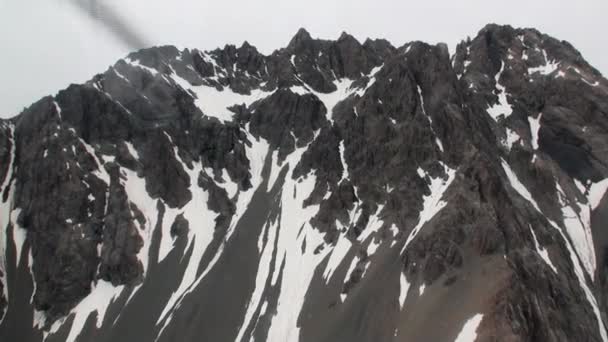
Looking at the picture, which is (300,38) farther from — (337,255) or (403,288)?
(403,288)

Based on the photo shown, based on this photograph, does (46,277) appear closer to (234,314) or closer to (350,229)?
(234,314)

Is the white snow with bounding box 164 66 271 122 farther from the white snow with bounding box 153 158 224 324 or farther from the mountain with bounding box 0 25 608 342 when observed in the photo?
the white snow with bounding box 153 158 224 324

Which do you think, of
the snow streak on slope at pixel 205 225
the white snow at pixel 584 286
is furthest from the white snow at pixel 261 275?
the white snow at pixel 584 286

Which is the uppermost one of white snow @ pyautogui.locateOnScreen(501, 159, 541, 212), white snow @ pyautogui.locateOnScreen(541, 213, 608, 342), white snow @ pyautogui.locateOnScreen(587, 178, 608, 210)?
white snow @ pyautogui.locateOnScreen(501, 159, 541, 212)

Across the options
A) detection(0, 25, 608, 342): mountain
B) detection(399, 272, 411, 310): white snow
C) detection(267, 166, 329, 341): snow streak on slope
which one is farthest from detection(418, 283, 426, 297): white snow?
detection(267, 166, 329, 341): snow streak on slope

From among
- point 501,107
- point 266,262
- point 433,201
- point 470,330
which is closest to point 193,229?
point 266,262

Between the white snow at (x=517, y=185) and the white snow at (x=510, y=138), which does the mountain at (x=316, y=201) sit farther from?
the white snow at (x=510, y=138)
